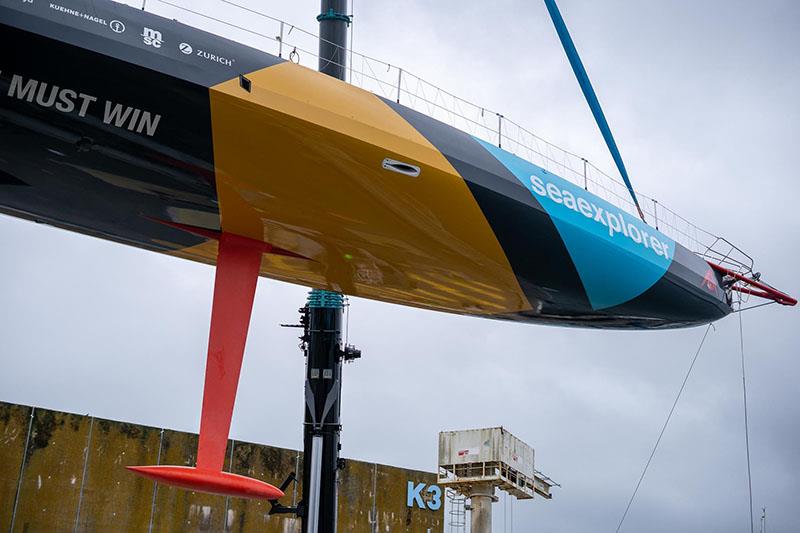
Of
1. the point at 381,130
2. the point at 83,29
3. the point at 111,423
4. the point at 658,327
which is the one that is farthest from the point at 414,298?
the point at 111,423

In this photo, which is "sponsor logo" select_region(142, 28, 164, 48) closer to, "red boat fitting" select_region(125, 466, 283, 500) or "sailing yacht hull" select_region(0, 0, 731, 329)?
"sailing yacht hull" select_region(0, 0, 731, 329)

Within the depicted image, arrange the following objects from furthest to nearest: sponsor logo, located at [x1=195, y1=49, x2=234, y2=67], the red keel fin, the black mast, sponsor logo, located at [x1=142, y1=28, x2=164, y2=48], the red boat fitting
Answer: the black mast
the red keel fin
the red boat fitting
sponsor logo, located at [x1=195, y1=49, x2=234, y2=67]
sponsor logo, located at [x1=142, y1=28, x2=164, y2=48]

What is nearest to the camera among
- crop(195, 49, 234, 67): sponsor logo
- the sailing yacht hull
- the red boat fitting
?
the sailing yacht hull

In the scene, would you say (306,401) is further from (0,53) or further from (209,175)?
(0,53)

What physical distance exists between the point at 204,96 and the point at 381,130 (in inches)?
87.1

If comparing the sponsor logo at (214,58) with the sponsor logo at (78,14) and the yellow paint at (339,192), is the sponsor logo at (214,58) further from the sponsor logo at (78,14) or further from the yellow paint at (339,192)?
the sponsor logo at (78,14)

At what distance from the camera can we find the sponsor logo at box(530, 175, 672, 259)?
1362 centimetres

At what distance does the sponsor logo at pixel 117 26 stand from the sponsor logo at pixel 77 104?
70 cm

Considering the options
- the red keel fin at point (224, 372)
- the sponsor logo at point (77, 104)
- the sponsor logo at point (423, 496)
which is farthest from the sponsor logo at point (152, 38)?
the sponsor logo at point (423, 496)

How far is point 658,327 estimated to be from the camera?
58.4 ft

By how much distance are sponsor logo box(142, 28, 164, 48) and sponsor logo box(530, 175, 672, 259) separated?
216 inches

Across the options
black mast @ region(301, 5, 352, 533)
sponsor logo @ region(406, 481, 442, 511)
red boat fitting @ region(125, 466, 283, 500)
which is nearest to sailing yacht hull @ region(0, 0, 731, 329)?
black mast @ region(301, 5, 352, 533)

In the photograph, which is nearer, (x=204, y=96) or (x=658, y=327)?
(x=204, y=96)

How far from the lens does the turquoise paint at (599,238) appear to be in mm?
13492
